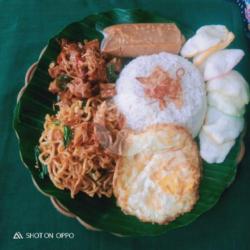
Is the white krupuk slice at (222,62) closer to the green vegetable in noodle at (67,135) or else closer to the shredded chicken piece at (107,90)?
the shredded chicken piece at (107,90)

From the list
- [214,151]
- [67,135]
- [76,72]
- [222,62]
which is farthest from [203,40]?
[67,135]

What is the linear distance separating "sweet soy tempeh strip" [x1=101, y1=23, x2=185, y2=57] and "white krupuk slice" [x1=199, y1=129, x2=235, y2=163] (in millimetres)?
755

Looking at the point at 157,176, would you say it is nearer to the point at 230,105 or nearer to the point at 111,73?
the point at 230,105

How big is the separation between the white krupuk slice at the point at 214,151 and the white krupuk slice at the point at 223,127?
0.09 ft

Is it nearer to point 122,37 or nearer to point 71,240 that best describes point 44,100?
point 122,37

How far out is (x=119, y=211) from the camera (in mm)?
2443

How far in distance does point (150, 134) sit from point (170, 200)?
411 millimetres

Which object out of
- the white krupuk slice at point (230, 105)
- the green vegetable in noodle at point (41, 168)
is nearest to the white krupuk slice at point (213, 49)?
the white krupuk slice at point (230, 105)

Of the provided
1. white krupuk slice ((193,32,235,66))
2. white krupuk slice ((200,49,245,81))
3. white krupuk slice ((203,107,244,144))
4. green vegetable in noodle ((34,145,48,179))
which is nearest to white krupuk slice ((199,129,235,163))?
white krupuk slice ((203,107,244,144))

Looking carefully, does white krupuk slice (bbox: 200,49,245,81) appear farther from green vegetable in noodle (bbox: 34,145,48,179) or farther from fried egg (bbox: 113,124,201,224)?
green vegetable in noodle (bbox: 34,145,48,179)

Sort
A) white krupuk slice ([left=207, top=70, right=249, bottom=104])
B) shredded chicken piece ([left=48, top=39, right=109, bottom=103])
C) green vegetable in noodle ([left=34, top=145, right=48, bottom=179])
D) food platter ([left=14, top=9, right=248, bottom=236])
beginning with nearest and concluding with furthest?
food platter ([left=14, top=9, right=248, bottom=236]), green vegetable in noodle ([left=34, top=145, right=48, bottom=179]), white krupuk slice ([left=207, top=70, right=249, bottom=104]), shredded chicken piece ([left=48, top=39, right=109, bottom=103])

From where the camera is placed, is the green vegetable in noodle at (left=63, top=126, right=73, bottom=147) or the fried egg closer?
the fried egg

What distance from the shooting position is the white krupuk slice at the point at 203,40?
2.76 meters

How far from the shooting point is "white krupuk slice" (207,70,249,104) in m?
2.59
